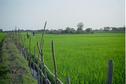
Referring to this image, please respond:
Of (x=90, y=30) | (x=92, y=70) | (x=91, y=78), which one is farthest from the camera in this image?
(x=90, y=30)

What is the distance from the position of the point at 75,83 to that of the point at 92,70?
3.68ft

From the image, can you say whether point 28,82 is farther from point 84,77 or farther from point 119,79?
point 119,79

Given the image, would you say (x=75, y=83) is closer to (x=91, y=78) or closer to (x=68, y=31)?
(x=91, y=78)

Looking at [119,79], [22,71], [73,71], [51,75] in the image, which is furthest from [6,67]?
[119,79]

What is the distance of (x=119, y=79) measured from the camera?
4434 mm

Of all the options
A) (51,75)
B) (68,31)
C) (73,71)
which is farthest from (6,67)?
(68,31)

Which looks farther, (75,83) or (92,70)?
(92,70)

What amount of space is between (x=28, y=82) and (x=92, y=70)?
1.36 m

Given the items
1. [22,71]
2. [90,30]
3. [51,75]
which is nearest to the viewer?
[51,75]

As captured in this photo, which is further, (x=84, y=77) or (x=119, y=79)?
(x=84, y=77)

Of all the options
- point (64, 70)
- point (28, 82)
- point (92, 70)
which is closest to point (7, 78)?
point (28, 82)

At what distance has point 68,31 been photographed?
54.9 metres

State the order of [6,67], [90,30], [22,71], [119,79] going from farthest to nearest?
[90,30]
[6,67]
[22,71]
[119,79]

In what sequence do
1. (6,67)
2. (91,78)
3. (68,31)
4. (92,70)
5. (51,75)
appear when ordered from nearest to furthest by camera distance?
(91,78), (92,70), (51,75), (6,67), (68,31)
